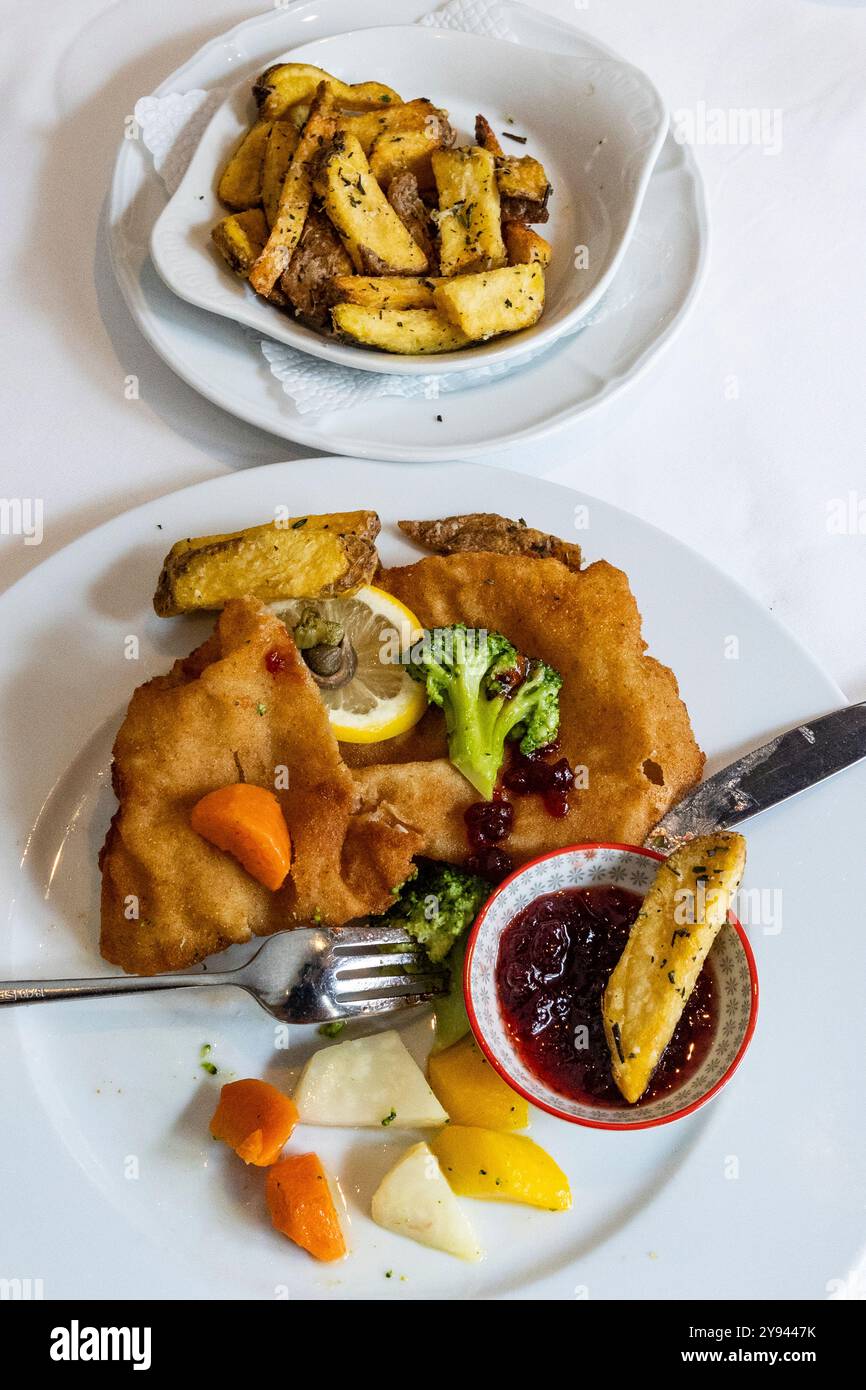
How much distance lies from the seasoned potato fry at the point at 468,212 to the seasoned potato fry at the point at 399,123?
Answer: 0.18 meters

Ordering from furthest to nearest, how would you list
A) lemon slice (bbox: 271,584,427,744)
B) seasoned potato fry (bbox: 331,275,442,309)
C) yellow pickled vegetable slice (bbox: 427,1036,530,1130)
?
seasoned potato fry (bbox: 331,275,442,309)
lemon slice (bbox: 271,584,427,744)
yellow pickled vegetable slice (bbox: 427,1036,530,1130)

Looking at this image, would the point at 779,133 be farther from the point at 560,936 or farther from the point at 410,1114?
the point at 410,1114

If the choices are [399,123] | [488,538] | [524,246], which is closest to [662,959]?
[488,538]

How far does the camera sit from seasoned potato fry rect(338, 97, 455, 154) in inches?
173

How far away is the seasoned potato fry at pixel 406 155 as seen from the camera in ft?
14.3

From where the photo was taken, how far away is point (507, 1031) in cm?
324

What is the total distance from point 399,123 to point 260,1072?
357cm

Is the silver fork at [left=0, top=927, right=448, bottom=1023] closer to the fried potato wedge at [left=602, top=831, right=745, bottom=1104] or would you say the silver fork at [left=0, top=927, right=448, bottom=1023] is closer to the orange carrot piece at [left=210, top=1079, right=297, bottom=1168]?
the orange carrot piece at [left=210, top=1079, right=297, bottom=1168]

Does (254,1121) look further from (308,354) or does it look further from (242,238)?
(242,238)

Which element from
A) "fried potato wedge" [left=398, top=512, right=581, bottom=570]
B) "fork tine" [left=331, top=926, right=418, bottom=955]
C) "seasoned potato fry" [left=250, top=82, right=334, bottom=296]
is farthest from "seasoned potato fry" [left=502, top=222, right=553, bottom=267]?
"fork tine" [left=331, top=926, right=418, bottom=955]

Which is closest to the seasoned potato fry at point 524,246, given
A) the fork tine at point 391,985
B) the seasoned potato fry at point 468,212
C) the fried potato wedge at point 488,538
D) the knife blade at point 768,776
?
the seasoned potato fry at point 468,212

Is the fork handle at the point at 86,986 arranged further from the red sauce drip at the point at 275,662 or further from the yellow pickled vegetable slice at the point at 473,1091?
the red sauce drip at the point at 275,662

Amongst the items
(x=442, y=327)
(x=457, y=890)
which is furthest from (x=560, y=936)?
(x=442, y=327)

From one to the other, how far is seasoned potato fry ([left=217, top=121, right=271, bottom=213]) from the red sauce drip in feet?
6.41
